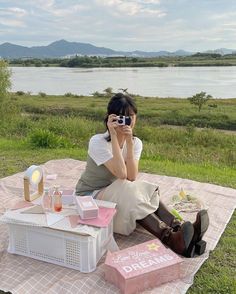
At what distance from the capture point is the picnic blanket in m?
2.06

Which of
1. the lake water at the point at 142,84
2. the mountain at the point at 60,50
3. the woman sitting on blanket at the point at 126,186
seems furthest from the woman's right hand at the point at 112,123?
the mountain at the point at 60,50

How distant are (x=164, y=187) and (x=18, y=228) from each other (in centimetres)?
177

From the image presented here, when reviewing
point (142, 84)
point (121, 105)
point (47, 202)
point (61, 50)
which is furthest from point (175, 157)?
point (61, 50)

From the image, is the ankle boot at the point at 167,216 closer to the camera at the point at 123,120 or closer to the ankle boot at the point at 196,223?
the ankle boot at the point at 196,223

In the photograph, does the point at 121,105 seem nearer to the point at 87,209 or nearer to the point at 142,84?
the point at 87,209

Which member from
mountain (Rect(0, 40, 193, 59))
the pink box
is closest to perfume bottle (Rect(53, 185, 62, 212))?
the pink box

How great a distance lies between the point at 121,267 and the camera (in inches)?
80.0

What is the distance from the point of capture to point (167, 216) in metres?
2.55

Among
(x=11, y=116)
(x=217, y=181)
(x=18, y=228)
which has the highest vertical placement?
(x=18, y=228)

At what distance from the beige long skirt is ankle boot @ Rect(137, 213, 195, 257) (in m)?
0.06

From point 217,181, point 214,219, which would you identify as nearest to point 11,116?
point 217,181

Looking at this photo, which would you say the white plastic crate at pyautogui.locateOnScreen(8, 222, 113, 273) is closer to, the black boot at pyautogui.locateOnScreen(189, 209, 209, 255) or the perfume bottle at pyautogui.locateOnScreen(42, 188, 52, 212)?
the perfume bottle at pyautogui.locateOnScreen(42, 188, 52, 212)

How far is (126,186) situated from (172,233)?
0.43m

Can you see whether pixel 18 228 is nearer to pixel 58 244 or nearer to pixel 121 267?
pixel 58 244
